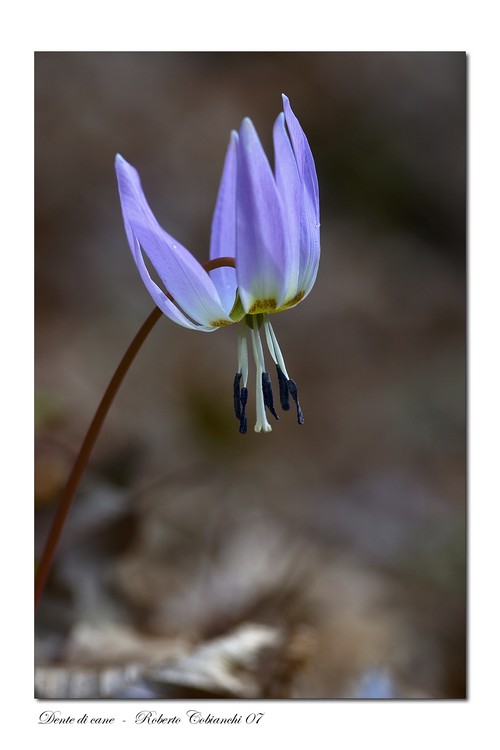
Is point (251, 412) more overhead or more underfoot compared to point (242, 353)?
more underfoot

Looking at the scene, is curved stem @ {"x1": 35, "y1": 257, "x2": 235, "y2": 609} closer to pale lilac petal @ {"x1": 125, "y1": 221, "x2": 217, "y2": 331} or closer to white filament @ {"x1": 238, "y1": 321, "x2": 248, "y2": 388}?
pale lilac petal @ {"x1": 125, "y1": 221, "x2": 217, "y2": 331}

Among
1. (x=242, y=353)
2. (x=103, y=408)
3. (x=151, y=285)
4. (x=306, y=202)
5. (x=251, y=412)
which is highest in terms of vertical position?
(x=306, y=202)

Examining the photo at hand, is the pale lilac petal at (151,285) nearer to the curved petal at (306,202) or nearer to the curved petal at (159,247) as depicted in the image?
the curved petal at (159,247)

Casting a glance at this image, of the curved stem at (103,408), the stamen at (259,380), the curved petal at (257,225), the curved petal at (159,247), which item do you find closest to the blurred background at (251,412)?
the curved stem at (103,408)

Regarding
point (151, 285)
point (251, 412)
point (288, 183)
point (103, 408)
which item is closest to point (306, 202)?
point (288, 183)

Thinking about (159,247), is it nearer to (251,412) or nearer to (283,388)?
(283,388)

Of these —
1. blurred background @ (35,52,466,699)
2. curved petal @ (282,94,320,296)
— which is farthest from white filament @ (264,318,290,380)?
blurred background @ (35,52,466,699)
